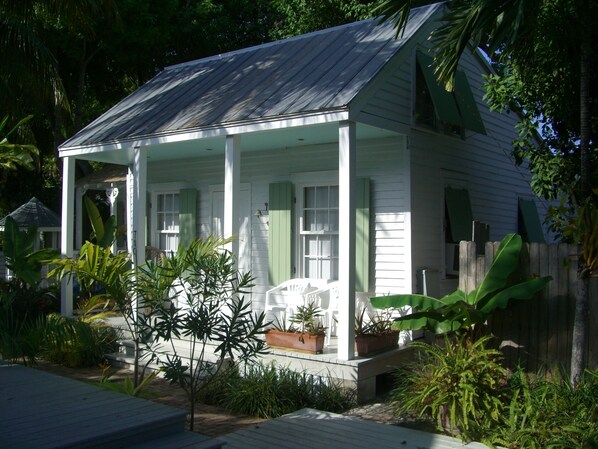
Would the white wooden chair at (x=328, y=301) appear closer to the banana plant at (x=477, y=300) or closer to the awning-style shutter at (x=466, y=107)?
the banana plant at (x=477, y=300)

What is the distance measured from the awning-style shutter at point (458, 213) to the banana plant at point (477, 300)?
246 cm

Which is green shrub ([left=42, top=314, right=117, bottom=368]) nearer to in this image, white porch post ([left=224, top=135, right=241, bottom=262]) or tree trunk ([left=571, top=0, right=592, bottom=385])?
white porch post ([left=224, top=135, right=241, bottom=262])

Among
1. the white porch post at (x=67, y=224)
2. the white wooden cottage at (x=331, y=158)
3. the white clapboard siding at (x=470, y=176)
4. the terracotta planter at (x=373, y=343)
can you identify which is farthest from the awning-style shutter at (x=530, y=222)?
the white porch post at (x=67, y=224)

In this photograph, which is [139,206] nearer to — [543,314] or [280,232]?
[280,232]

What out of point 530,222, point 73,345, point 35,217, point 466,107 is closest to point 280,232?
point 466,107

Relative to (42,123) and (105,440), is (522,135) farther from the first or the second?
(42,123)

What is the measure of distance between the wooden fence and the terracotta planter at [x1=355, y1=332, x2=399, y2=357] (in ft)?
3.97

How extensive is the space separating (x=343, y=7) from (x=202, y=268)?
43.0ft

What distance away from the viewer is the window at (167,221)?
12273 millimetres

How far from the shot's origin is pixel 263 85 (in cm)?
949

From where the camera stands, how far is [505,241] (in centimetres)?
714

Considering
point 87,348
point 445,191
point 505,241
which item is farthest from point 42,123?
point 505,241

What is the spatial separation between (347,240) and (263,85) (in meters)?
3.33

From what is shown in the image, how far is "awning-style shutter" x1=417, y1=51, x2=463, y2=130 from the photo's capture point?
8883 mm
